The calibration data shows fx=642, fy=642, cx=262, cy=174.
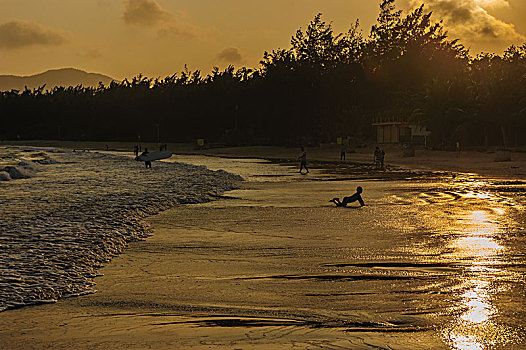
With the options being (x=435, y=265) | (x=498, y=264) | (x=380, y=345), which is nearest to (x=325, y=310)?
(x=380, y=345)

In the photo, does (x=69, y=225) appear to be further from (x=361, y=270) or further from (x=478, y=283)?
(x=478, y=283)

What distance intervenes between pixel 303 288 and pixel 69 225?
7876 mm

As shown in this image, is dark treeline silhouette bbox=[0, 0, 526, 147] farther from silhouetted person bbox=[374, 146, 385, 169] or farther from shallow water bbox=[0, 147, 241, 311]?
shallow water bbox=[0, 147, 241, 311]

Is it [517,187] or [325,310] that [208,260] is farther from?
[517,187]

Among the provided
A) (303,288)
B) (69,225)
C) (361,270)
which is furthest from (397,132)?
(303,288)

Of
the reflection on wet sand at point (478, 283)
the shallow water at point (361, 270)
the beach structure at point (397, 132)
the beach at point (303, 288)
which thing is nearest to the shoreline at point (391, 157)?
the beach structure at point (397, 132)

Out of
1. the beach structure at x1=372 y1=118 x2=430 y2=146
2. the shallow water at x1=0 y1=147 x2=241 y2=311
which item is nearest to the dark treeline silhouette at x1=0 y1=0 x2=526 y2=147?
the beach structure at x1=372 y1=118 x2=430 y2=146

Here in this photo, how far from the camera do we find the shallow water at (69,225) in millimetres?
9234

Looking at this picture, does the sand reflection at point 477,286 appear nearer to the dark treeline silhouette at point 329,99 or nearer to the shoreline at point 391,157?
the shoreline at point 391,157

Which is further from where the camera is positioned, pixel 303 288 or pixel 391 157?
pixel 391 157

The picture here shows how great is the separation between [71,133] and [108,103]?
11.0 metres

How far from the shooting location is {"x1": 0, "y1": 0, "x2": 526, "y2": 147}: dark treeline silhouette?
5806 cm

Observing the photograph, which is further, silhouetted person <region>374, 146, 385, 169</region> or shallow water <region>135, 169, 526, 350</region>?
silhouetted person <region>374, 146, 385, 169</region>

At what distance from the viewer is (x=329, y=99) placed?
282 feet
